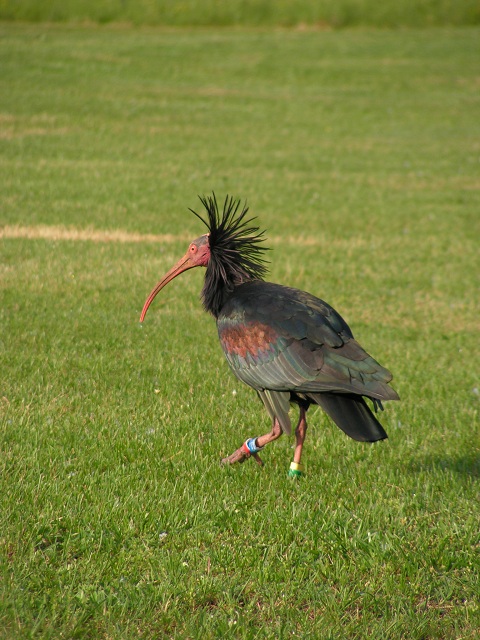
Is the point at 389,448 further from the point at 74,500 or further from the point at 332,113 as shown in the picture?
the point at 332,113

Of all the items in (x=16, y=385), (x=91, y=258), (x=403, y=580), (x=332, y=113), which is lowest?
(x=332, y=113)

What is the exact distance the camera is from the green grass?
131ft

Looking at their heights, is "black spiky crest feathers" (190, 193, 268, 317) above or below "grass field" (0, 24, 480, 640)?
above

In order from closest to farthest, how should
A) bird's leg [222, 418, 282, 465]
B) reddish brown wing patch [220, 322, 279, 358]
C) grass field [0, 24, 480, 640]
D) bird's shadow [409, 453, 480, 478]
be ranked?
grass field [0, 24, 480, 640]
reddish brown wing patch [220, 322, 279, 358]
bird's leg [222, 418, 282, 465]
bird's shadow [409, 453, 480, 478]

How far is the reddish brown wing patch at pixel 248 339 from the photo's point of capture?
5898mm

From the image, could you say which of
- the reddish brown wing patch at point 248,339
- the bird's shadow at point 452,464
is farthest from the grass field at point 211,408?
the reddish brown wing patch at point 248,339

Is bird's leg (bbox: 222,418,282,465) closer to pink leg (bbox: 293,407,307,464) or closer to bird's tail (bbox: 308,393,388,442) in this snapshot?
pink leg (bbox: 293,407,307,464)

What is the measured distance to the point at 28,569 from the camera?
4664mm

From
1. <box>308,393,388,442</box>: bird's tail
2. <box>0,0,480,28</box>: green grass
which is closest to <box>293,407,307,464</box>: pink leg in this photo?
<box>308,393,388,442</box>: bird's tail

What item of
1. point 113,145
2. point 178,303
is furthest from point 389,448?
point 113,145

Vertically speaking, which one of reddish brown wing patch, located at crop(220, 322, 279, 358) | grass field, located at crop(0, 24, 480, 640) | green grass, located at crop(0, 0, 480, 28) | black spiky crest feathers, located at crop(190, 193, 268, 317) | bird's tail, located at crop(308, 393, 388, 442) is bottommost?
green grass, located at crop(0, 0, 480, 28)

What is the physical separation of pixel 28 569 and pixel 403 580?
2.05m

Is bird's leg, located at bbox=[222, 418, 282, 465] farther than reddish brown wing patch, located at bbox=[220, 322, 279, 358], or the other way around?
bird's leg, located at bbox=[222, 418, 282, 465]

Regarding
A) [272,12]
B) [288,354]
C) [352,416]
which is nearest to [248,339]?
[288,354]
